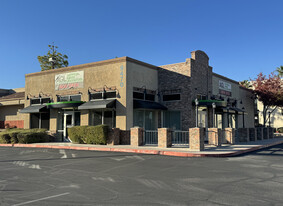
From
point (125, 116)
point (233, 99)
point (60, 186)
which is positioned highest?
point (233, 99)

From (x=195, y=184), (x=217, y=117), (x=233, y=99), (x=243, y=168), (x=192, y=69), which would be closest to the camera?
(x=195, y=184)

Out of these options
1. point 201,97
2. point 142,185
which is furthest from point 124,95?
point 142,185

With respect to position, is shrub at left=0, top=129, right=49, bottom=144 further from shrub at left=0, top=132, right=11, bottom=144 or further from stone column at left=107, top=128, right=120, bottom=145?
stone column at left=107, top=128, right=120, bottom=145

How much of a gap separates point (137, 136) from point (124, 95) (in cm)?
363

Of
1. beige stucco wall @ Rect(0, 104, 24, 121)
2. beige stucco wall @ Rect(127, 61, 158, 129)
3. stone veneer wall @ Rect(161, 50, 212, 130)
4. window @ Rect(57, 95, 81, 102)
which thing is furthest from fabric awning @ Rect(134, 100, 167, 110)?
beige stucco wall @ Rect(0, 104, 24, 121)

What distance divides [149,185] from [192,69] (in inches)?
629

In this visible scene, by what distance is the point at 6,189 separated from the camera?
638cm

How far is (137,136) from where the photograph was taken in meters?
16.8

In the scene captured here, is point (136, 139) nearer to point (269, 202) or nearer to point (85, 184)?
point (85, 184)

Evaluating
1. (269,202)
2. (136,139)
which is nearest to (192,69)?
(136,139)

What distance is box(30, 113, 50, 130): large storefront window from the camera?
24.0 metres

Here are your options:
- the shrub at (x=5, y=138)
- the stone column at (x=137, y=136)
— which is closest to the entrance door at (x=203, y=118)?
the stone column at (x=137, y=136)

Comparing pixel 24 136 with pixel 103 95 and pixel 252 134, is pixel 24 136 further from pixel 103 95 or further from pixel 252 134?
pixel 252 134

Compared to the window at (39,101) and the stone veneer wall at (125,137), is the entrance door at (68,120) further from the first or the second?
the stone veneer wall at (125,137)
